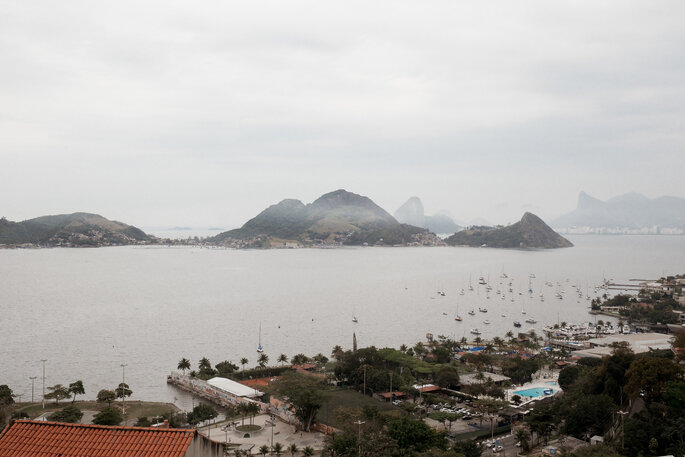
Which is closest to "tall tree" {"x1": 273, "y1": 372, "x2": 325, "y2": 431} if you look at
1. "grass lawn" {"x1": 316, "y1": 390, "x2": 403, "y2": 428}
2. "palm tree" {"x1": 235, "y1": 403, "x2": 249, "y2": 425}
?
"grass lawn" {"x1": 316, "y1": 390, "x2": 403, "y2": 428}

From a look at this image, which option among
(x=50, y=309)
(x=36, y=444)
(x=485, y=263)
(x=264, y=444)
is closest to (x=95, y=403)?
(x=264, y=444)

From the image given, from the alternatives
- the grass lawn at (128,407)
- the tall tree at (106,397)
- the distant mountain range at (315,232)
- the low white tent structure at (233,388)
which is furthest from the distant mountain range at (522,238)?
the tall tree at (106,397)

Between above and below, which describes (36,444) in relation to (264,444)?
above

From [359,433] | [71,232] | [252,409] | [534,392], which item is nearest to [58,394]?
[252,409]

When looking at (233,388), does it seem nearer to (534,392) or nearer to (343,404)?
(343,404)

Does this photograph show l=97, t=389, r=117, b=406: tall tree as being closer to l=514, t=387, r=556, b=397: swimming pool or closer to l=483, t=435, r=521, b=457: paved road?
l=483, t=435, r=521, b=457: paved road

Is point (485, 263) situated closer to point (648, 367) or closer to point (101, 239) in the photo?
point (648, 367)
